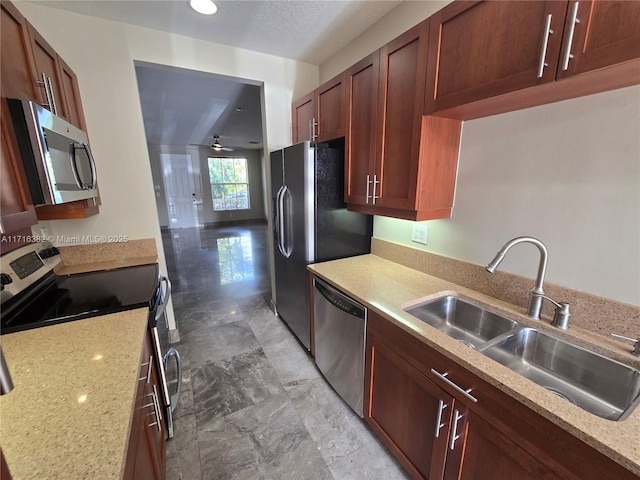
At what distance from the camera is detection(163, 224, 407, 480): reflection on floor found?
148cm

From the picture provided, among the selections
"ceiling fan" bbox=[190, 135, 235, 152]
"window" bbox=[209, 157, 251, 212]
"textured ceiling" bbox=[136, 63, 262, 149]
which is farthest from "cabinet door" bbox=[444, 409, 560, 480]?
"window" bbox=[209, 157, 251, 212]

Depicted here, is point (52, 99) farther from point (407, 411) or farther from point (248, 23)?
point (407, 411)

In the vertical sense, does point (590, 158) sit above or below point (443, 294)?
above

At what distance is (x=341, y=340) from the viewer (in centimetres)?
178

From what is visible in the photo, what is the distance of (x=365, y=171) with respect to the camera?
179cm

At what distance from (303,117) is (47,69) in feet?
5.44

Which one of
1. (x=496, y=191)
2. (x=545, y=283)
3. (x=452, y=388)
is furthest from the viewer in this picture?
(x=496, y=191)

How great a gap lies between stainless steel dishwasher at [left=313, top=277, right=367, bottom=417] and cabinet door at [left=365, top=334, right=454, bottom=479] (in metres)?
0.09

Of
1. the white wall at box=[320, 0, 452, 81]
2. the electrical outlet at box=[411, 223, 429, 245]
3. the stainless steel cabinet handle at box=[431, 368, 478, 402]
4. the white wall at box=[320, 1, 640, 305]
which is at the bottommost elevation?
the stainless steel cabinet handle at box=[431, 368, 478, 402]

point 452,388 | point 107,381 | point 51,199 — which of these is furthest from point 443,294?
point 51,199

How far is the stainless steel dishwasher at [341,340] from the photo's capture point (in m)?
1.62

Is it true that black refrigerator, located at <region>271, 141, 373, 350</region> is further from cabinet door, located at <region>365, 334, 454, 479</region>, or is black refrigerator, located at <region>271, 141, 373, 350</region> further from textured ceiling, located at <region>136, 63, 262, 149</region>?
textured ceiling, located at <region>136, 63, 262, 149</region>

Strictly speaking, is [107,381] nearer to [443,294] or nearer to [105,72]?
[443,294]

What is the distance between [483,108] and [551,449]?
1341 mm
